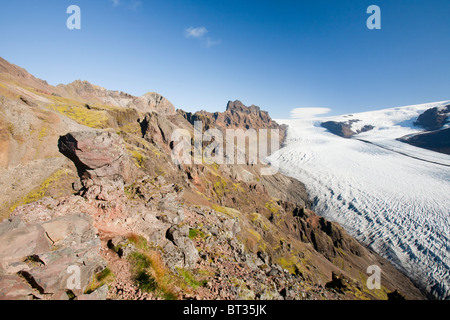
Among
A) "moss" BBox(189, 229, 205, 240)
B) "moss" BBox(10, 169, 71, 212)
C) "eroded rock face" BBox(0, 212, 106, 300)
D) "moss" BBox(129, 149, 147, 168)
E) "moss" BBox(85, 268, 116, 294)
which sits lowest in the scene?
"moss" BBox(189, 229, 205, 240)

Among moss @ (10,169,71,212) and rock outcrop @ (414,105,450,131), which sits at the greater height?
rock outcrop @ (414,105,450,131)

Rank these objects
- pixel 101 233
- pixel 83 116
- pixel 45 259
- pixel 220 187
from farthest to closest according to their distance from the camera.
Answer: pixel 220 187
pixel 83 116
pixel 101 233
pixel 45 259

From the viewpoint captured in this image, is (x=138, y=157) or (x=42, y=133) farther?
(x=138, y=157)

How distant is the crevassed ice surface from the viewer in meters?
49.9

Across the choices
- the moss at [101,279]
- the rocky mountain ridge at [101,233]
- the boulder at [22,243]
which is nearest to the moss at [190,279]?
the rocky mountain ridge at [101,233]

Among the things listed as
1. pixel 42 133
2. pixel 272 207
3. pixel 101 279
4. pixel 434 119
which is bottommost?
pixel 272 207

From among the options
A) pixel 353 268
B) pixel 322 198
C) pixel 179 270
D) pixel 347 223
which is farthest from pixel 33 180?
pixel 322 198

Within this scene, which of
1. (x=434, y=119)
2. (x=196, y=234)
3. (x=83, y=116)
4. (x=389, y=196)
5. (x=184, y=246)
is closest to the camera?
(x=184, y=246)

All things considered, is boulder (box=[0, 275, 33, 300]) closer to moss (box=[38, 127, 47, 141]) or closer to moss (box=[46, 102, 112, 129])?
moss (box=[38, 127, 47, 141])

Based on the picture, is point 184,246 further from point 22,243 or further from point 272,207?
point 272,207

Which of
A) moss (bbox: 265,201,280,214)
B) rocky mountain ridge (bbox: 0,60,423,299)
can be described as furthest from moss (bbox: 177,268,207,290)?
moss (bbox: 265,201,280,214)

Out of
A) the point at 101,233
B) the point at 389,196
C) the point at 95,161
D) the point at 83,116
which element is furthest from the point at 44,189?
the point at 389,196

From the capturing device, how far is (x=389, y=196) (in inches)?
2702
